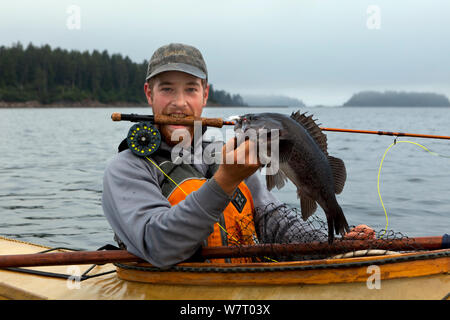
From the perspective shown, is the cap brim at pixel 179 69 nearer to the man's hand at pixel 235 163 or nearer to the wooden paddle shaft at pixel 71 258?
the man's hand at pixel 235 163

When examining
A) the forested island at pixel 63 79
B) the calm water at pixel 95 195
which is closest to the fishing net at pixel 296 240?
the calm water at pixel 95 195

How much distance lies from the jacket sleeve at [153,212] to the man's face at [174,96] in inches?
17.8

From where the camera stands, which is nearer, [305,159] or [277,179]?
[305,159]

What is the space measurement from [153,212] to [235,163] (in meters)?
0.73

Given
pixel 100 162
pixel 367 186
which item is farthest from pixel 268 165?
pixel 100 162

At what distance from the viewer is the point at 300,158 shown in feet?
9.26

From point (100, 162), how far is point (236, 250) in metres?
14.6

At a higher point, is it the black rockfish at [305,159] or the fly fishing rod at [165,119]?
the fly fishing rod at [165,119]

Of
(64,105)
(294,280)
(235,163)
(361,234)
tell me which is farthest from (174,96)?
(64,105)

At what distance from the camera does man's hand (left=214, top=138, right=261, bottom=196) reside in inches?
108

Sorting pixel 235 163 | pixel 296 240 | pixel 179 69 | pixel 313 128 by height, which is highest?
pixel 179 69

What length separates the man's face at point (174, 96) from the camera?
367cm

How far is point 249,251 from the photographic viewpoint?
3381mm
